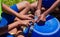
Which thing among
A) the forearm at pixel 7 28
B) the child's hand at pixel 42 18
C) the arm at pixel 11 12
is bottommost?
the forearm at pixel 7 28

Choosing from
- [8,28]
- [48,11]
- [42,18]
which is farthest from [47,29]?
[8,28]

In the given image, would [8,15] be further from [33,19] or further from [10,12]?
[33,19]

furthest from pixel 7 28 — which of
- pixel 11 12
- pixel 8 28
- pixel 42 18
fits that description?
pixel 42 18

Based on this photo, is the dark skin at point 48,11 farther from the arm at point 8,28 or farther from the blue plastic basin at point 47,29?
the arm at point 8,28

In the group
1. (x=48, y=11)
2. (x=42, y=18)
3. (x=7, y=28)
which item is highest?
(x=48, y=11)

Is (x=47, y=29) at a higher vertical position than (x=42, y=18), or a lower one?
lower

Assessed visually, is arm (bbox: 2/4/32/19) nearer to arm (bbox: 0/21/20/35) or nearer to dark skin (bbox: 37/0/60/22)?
arm (bbox: 0/21/20/35)

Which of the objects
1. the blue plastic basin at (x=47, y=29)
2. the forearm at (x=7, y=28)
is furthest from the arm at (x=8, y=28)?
the blue plastic basin at (x=47, y=29)

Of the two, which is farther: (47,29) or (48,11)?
(48,11)

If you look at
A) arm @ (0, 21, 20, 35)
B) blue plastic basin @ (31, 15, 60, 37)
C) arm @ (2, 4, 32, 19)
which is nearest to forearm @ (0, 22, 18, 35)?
arm @ (0, 21, 20, 35)

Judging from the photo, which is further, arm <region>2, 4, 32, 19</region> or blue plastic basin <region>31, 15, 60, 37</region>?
arm <region>2, 4, 32, 19</region>

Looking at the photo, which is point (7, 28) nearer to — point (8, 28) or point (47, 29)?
point (8, 28)

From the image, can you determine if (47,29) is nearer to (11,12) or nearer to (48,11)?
(48,11)

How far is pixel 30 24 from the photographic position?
2.45m
